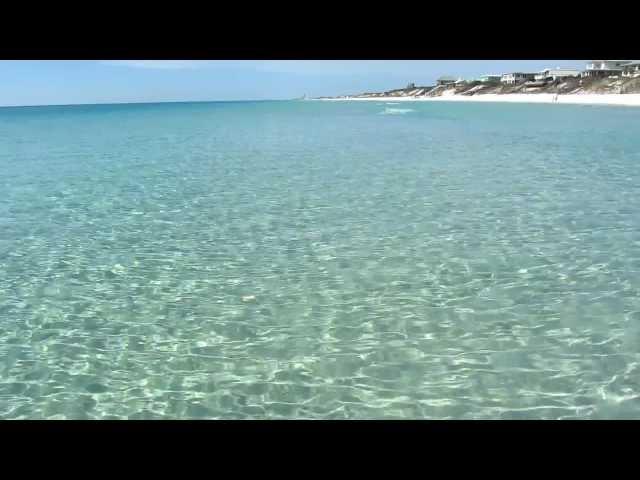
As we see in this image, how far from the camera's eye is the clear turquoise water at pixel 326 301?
6465 mm

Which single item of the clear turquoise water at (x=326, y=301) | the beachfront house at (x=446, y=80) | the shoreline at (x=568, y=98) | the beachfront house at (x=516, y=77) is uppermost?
the beachfront house at (x=446, y=80)

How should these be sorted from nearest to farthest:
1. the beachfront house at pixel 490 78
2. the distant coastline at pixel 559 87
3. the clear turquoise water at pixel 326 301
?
1. the clear turquoise water at pixel 326 301
2. the distant coastline at pixel 559 87
3. the beachfront house at pixel 490 78

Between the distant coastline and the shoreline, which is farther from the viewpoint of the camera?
the distant coastline

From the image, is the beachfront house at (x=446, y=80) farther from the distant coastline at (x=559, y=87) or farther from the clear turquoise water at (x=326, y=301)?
the clear turquoise water at (x=326, y=301)

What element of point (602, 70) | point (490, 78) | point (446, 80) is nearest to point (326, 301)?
point (602, 70)

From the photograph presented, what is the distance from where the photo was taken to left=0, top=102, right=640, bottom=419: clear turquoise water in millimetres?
6465

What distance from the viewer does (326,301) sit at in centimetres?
902

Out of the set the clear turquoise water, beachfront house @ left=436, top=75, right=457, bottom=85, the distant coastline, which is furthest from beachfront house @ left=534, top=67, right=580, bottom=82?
the clear turquoise water

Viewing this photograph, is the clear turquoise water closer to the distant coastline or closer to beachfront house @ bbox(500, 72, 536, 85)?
the distant coastline

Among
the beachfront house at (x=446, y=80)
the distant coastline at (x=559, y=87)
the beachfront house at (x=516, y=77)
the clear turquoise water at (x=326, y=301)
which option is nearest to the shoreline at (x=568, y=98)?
the distant coastline at (x=559, y=87)
